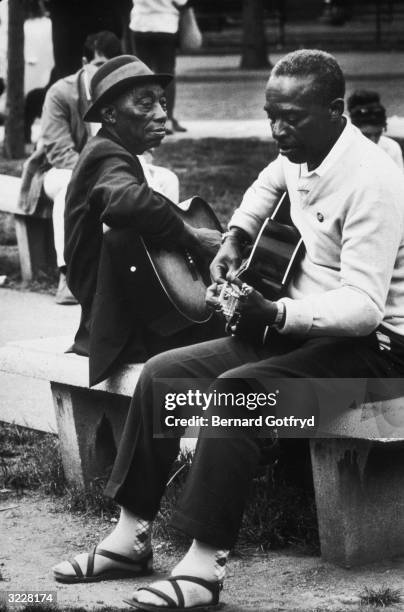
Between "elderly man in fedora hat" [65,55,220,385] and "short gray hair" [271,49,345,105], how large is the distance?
2.32 ft

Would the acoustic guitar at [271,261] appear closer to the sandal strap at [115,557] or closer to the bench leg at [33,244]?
the sandal strap at [115,557]

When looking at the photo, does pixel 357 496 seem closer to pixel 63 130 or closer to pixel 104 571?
pixel 104 571

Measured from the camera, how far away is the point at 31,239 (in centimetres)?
770

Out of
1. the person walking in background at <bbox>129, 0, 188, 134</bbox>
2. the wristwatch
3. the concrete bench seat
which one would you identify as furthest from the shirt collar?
the person walking in background at <bbox>129, 0, 188, 134</bbox>

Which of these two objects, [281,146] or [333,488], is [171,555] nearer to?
[333,488]

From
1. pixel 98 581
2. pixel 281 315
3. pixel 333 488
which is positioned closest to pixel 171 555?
pixel 98 581

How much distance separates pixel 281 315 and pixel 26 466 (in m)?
1.52

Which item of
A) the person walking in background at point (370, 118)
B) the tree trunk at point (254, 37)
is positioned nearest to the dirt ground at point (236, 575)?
the person walking in background at point (370, 118)

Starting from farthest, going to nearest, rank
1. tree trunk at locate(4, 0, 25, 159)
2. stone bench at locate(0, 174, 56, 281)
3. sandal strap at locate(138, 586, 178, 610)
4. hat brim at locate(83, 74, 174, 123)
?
tree trunk at locate(4, 0, 25, 159) < stone bench at locate(0, 174, 56, 281) < hat brim at locate(83, 74, 174, 123) < sandal strap at locate(138, 586, 178, 610)

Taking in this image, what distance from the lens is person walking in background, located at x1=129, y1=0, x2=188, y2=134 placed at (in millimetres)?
9883

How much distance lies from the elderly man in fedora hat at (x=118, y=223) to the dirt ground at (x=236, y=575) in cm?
51

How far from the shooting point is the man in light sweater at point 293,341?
11.5ft

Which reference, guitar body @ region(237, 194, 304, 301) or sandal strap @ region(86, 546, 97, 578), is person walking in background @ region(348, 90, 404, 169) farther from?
sandal strap @ region(86, 546, 97, 578)

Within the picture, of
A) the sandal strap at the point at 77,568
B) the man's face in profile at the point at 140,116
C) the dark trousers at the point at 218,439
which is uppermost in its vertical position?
the man's face in profile at the point at 140,116
